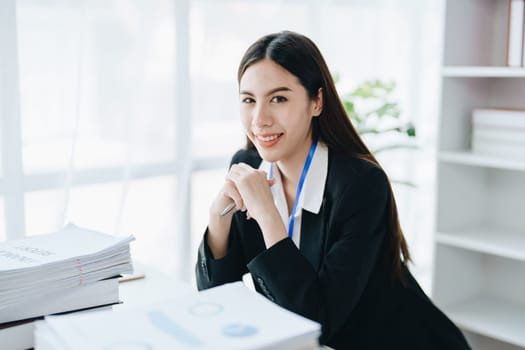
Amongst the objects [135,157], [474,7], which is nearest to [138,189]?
[135,157]

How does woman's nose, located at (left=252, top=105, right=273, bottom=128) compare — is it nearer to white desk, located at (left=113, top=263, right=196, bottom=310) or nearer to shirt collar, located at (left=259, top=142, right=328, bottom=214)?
shirt collar, located at (left=259, top=142, right=328, bottom=214)

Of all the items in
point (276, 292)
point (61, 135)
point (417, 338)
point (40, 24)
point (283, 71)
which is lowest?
point (417, 338)

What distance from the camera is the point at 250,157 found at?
5.78 ft

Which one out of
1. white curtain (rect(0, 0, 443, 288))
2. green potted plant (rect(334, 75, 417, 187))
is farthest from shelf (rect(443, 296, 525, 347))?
white curtain (rect(0, 0, 443, 288))

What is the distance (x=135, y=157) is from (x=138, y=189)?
0.13 m

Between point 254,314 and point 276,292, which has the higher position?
point 254,314

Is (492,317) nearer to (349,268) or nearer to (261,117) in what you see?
(349,268)

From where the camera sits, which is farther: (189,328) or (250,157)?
(250,157)

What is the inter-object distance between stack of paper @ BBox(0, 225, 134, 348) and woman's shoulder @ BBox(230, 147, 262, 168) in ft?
2.17

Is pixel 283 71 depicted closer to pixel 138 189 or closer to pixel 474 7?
pixel 138 189

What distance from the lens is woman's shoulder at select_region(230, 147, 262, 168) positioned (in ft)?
5.74

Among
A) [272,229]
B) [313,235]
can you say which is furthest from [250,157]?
[272,229]

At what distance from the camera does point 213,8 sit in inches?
96.0

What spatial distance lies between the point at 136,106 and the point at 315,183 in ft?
3.20
